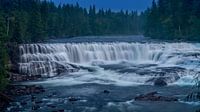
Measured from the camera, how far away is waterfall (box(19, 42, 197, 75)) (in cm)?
4555

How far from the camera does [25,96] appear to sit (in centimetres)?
3312

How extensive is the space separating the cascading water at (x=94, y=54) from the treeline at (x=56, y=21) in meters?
3.98

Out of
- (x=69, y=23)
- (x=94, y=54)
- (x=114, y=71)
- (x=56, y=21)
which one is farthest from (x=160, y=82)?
(x=69, y=23)

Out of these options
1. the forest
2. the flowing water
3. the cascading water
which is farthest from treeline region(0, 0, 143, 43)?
the flowing water

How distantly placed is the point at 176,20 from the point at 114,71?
136 ft

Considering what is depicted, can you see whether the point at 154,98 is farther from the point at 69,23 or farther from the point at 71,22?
the point at 71,22

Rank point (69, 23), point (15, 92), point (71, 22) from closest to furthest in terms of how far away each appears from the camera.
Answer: point (15, 92) → point (69, 23) → point (71, 22)

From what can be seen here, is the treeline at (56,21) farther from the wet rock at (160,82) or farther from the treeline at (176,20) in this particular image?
the treeline at (176,20)

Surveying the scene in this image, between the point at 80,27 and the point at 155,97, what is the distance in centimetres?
8645

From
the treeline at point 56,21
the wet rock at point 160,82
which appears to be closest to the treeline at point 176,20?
the treeline at point 56,21

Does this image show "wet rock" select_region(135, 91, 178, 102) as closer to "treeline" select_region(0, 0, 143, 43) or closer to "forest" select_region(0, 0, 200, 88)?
"forest" select_region(0, 0, 200, 88)

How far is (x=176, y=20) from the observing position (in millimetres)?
82938

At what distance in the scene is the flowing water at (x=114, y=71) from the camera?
29.9 meters

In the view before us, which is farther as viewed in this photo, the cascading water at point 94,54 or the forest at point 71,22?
the forest at point 71,22
